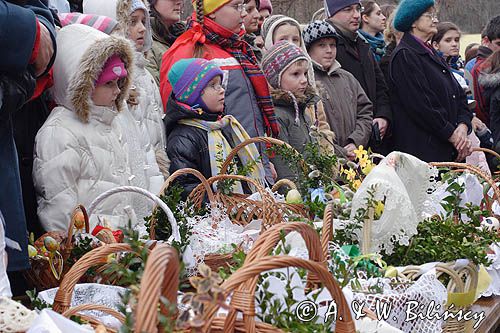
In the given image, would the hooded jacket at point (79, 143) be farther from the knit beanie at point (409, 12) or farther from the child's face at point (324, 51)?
the knit beanie at point (409, 12)

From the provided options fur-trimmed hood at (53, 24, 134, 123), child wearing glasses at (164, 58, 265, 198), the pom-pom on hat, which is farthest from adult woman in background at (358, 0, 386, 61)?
fur-trimmed hood at (53, 24, 134, 123)

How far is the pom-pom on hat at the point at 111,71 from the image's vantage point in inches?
157

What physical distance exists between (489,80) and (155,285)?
7.09 m

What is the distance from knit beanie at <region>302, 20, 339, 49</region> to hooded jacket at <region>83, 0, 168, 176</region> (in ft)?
5.81

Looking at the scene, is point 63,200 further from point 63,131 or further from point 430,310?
point 430,310

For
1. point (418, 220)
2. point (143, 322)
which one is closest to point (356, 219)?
point (418, 220)

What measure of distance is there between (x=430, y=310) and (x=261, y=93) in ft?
8.82

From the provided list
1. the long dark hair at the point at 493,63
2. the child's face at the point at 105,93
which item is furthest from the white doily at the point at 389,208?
the long dark hair at the point at 493,63

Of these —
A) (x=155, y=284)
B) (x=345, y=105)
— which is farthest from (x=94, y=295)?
(x=345, y=105)

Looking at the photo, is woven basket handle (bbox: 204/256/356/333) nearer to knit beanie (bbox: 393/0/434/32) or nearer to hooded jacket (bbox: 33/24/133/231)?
hooded jacket (bbox: 33/24/133/231)

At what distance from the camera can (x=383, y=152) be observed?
6.90 m

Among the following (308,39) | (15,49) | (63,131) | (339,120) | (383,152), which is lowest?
(383,152)

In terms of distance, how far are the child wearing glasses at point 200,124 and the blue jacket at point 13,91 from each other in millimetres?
1699

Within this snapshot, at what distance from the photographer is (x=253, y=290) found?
205 centimetres
